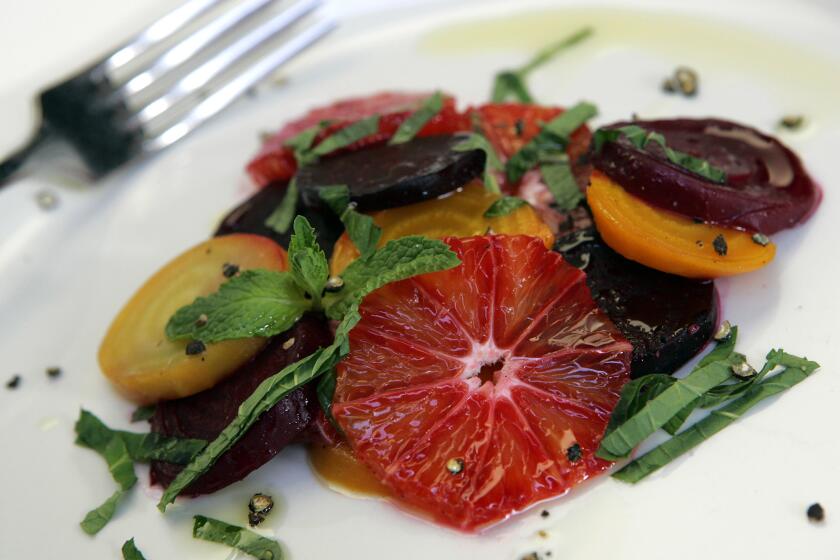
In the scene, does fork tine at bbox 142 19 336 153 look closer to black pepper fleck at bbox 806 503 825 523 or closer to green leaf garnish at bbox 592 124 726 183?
green leaf garnish at bbox 592 124 726 183

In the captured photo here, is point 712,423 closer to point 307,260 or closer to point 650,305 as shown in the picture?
point 650,305

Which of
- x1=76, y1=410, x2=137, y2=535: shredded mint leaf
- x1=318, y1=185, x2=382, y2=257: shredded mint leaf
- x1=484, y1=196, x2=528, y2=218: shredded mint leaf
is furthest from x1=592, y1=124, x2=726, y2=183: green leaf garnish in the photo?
x1=76, y1=410, x2=137, y2=535: shredded mint leaf

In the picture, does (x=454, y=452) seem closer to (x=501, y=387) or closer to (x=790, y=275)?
(x=501, y=387)

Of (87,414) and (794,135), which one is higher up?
(87,414)

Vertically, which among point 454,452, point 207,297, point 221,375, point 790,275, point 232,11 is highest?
point 232,11

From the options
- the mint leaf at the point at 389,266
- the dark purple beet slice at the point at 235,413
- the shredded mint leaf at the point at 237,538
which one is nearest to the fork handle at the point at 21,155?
the dark purple beet slice at the point at 235,413

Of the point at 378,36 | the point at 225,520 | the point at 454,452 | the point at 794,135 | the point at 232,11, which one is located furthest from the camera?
the point at 378,36

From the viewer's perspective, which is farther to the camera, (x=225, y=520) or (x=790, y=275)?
(x=790, y=275)

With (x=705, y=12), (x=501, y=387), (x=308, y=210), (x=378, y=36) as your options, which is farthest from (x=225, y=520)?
(x=705, y=12)
